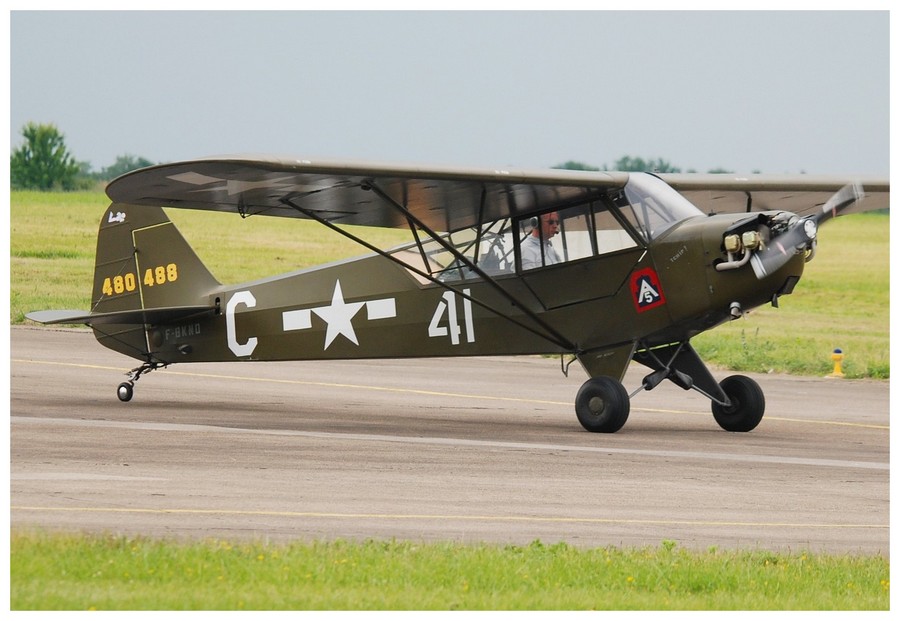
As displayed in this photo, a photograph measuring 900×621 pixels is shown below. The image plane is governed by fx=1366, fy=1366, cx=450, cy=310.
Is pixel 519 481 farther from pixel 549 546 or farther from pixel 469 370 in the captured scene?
pixel 469 370

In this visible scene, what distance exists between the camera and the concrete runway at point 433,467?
396 inches

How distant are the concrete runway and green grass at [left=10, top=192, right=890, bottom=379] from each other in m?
A: 9.36

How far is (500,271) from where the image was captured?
55.7 feet

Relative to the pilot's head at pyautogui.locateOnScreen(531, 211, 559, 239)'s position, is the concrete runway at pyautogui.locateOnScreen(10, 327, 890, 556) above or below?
below

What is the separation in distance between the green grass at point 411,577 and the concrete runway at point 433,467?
2.64ft

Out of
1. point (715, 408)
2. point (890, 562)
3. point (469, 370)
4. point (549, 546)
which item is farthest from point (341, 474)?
point (469, 370)

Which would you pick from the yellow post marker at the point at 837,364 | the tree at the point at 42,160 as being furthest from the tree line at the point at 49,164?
the yellow post marker at the point at 837,364

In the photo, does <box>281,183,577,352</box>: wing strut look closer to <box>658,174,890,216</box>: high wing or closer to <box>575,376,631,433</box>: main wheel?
<box>575,376,631,433</box>: main wheel

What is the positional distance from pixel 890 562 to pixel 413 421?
31.2 feet

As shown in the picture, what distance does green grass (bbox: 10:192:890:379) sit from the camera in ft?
106

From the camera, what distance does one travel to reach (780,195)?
62.8 ft

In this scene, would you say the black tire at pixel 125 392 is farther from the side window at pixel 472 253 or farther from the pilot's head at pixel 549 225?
the pilot's head at pixel 549 225

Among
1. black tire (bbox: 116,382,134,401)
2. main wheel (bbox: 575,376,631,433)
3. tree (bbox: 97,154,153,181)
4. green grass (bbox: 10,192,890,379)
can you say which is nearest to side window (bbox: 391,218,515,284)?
main wheel (bbox: 575,376,631,433)

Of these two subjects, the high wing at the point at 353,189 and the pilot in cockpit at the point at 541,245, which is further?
the pilot in cockpit at the point at 541,245
